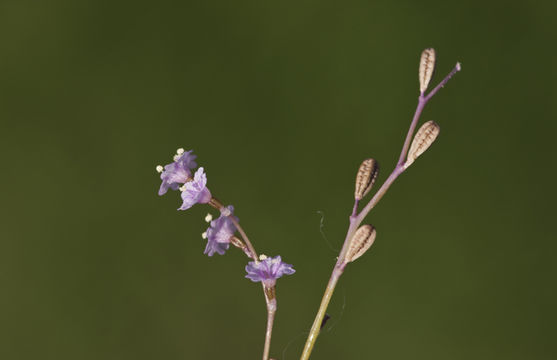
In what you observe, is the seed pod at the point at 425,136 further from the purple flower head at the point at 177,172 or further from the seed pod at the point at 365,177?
the purple flower head at the point at 177,172

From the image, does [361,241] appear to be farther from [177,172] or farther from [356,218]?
[177,172]

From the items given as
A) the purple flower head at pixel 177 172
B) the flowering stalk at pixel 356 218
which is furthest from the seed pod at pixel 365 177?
the purple flower head at pixel 177 172

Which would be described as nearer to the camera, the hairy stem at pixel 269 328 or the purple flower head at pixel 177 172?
the hairy stem at pixel 269 328

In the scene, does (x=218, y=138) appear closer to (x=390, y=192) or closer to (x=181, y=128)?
(x=181, y=128)

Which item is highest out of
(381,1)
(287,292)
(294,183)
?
(381,1)

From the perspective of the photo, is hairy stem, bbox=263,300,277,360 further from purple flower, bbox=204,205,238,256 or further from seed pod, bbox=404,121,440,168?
seed pod, bbox=404,121,440,168

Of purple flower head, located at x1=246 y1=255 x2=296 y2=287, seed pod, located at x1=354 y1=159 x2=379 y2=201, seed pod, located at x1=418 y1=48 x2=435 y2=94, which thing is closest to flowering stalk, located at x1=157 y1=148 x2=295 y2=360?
purple flower head, located at x1=246 y1=255 x2=296 y2=287

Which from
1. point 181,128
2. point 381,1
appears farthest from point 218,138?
point 381,1
